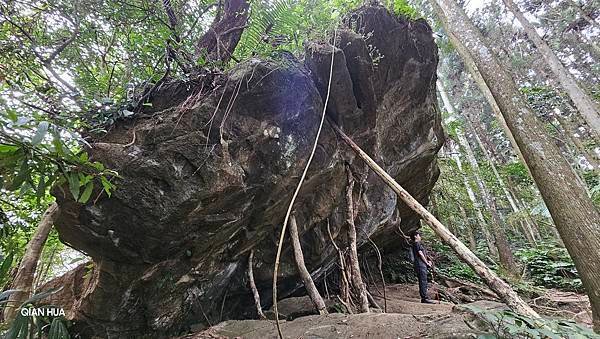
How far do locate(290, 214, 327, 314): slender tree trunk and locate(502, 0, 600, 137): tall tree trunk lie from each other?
36.5ft

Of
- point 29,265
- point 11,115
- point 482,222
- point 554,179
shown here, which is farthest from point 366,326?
point 482,222

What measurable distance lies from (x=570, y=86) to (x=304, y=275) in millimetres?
12084

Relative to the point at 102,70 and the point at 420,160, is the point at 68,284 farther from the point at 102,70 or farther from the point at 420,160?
the point at 420,160

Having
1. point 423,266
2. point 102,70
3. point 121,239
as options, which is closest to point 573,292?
point 423,266

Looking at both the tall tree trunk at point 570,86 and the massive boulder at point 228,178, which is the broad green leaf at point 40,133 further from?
the tall tree trunk at point 570,86

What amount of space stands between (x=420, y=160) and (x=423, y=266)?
2.68 meters

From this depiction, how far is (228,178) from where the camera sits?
13.4 ft

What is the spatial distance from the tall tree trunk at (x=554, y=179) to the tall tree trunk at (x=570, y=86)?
8226mm

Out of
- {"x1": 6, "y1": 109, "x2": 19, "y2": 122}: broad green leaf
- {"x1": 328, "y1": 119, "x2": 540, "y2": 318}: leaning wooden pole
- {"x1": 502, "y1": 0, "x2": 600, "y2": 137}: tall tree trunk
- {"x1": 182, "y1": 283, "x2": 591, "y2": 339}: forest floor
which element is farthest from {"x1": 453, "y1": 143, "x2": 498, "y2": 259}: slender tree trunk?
{"x1": 6, "y1": 109, "x2": 19, "y2": 122}: broad green leaf

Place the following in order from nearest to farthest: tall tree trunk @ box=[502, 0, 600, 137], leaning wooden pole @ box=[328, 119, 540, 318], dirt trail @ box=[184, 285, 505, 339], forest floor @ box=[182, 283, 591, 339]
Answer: forest floor @ box=[182, 283, 591, 339] < dirt trail @ box=[184, 285, 505, 339] < leaning wooden pole @ box=[328, 119, 540, 318] < tall tree trunk @ box=[502, 0, 600, 137]

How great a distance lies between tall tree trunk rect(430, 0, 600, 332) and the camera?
3293 millimetres

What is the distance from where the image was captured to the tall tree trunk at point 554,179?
3293 mm

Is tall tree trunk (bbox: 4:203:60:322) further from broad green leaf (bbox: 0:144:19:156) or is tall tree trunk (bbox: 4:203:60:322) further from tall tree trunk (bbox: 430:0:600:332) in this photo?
tall tree trunk (bbox: 430:0:600:332)

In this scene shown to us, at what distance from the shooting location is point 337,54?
4.75 metres
